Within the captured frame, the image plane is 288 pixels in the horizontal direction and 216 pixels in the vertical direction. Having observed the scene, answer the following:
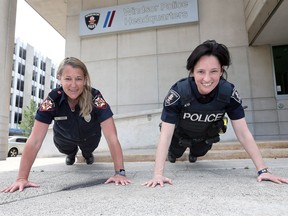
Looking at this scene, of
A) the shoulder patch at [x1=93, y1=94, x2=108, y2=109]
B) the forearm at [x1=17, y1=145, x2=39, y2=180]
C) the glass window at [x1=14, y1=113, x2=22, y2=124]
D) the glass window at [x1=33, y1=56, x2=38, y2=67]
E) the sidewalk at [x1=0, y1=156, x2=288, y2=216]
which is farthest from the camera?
the glass window at [x1=33, y1=56, x2=38, y2=67]

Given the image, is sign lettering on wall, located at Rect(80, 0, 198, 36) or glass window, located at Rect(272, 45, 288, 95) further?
sign lettering on wall, located at Rect(80, 0, 198, 36)

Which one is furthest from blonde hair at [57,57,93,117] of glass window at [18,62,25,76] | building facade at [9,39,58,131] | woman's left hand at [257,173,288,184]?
glass window at [18,62,25,76]

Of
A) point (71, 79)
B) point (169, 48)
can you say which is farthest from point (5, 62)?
point (71, 79)

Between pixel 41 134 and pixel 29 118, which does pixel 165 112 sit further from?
pixel 29 118

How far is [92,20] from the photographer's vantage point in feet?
26.4

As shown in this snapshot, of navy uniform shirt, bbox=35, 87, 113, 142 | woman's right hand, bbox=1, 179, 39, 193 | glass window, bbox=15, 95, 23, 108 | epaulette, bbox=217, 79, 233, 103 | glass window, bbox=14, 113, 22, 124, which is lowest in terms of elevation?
woman's right hand, bbox=1, 179, 39, 193

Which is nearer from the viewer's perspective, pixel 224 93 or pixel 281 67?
pixel 224 93

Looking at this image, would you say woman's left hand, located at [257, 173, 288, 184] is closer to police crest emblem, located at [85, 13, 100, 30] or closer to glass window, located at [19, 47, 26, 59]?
police crest emblem, located at [85, 13, 100, 30]

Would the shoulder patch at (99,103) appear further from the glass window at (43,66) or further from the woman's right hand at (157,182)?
the glass window at (43,66)

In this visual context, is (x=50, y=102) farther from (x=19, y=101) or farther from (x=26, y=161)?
(x=19, y=101)

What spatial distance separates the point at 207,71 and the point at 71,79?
43.7 inches

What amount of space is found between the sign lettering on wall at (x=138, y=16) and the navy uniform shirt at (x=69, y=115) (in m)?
5.49

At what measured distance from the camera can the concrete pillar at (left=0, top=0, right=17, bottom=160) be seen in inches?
241

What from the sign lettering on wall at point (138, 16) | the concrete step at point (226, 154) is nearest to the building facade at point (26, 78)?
the sign lettering on wall at point (138, 16)
